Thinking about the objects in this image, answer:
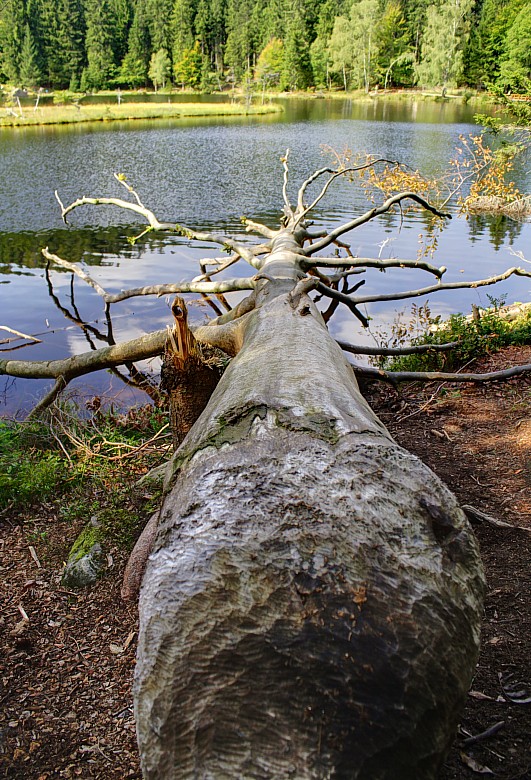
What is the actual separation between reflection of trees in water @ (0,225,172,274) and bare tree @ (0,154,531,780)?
11154 mm

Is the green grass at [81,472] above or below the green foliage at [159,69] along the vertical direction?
below

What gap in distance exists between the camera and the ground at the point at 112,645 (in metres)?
2.04

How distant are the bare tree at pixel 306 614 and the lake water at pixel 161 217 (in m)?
5.60

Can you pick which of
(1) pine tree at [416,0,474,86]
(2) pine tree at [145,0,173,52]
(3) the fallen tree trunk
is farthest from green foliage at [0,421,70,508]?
(2) pine tree at [145,0,173,52]

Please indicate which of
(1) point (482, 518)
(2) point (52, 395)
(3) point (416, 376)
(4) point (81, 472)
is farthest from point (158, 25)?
(1) point (482, 518)

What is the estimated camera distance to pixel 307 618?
1.19 meters

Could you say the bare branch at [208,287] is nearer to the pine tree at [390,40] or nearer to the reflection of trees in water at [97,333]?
the reflection of trees in water at [97,333]

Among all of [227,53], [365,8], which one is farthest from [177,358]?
[227,53]

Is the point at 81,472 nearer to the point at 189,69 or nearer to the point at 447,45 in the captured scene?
the point at 447,45

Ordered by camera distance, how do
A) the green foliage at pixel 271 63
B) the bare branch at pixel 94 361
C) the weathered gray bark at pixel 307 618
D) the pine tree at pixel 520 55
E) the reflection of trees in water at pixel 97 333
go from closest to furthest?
the weathered gray bark at pixel 307 618
the bare branch at pixel 94 361
the reflection of trees in water at pixel 97 333
the pine tree at pixel 520 55
the green foliage at pixel 271 63

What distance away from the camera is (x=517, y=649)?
2.35 meters

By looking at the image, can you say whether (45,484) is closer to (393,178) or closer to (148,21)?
(393,178)

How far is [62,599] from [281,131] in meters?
33.4

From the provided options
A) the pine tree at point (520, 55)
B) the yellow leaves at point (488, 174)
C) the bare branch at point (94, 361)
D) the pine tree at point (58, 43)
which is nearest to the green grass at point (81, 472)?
the bare branch at point (94, 361)
